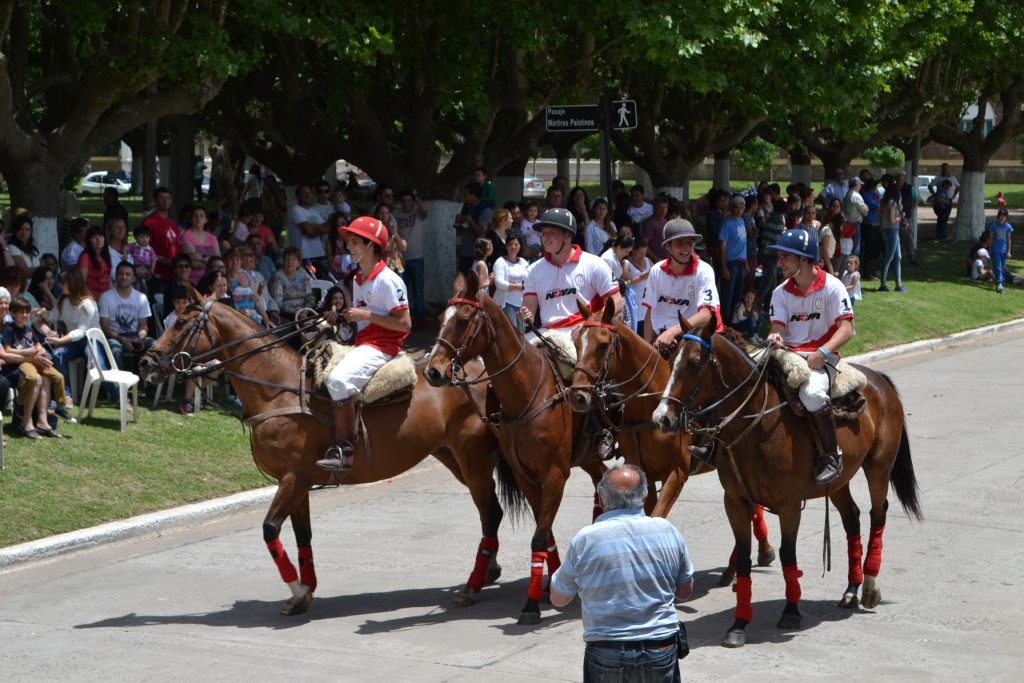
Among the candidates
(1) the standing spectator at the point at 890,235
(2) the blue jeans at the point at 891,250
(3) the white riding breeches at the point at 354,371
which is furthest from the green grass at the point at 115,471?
(2) the blue jeans at the point at 891,250

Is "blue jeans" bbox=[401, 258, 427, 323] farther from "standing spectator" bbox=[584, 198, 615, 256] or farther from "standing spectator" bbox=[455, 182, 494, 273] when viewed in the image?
"standing spectator" bbox=[584, 198, 615, 256]

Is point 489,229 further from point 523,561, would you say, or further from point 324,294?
point 523,561

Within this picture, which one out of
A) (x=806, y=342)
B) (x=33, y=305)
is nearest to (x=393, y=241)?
(x=33, y=305)

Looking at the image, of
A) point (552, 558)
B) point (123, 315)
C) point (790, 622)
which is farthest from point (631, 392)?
point (123, 315)

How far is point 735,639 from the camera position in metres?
8.83

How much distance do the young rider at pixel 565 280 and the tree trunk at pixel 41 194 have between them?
864cm

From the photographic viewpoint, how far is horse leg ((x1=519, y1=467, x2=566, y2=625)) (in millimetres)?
9492

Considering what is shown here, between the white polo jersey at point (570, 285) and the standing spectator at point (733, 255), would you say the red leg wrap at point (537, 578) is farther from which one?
the standing spectator at point (733, 255)

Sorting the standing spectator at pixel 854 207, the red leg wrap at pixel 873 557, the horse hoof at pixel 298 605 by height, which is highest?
the standing spectator at pixel 854 207

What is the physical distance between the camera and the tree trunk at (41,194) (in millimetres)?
17125

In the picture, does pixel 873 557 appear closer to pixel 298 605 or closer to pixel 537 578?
pixel 537 578

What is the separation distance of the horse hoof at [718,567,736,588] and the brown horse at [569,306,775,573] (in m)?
0.01

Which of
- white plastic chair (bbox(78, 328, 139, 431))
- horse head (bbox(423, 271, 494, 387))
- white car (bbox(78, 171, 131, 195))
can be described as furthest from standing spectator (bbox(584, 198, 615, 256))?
white car (bbox(78, 171, 131, 195))

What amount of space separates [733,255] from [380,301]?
12.9 m
